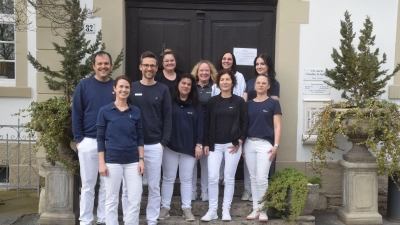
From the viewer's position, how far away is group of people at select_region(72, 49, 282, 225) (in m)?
4.65

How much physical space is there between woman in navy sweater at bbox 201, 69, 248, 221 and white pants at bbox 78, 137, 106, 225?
1225 mm

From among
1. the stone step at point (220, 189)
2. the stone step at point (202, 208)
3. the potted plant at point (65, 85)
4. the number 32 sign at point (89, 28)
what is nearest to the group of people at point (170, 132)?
the stone step at point (202, 208)

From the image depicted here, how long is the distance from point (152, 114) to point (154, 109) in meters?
0.06

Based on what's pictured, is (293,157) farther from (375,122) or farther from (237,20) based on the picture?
(237,20)

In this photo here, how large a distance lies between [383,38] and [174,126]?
3.21m

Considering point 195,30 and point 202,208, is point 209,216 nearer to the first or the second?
point 202,208

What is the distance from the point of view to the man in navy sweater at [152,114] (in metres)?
4.94

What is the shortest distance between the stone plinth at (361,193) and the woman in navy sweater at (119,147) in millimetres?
2660

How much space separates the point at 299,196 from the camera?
5297 mm

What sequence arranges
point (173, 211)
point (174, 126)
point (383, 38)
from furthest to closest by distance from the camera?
point (383, 38) < point (173, 211) < point (174, 126)

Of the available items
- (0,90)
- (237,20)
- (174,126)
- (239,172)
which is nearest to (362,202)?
(239,172)

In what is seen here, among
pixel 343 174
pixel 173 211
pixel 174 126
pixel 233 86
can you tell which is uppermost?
pixel 233 86

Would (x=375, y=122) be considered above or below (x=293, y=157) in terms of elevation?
above

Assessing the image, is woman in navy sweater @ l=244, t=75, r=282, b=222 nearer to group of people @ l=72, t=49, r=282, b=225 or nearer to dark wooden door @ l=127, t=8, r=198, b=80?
group of people @ l=72, t=49, r=282, b=225
